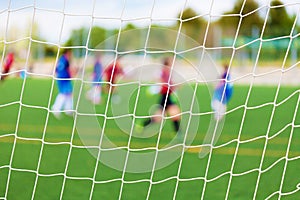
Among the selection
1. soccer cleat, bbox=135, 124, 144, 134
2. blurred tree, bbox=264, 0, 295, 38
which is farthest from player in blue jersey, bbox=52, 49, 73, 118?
blurred tree, bbox=264, 0, 295, 38

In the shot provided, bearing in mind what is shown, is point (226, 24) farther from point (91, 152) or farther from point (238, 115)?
point (91, 152)

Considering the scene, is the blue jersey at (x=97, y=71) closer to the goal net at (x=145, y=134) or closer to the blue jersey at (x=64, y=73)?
the goal net at (x=145, y=134)

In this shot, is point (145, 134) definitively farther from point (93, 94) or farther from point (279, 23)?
point (279, 23)

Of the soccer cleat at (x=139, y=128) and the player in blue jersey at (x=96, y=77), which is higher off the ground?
the soccer cleat at (x=139, y=128)

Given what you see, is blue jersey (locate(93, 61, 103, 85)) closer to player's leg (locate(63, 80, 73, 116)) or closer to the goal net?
the goal net

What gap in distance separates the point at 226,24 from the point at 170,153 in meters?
20.3

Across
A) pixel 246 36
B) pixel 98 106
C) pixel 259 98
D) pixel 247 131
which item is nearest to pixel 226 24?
pixel 246 36

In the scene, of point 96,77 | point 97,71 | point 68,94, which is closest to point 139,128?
point 68,94

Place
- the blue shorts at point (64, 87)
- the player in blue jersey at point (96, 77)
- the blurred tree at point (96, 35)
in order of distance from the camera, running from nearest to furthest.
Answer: the blue shorts at point (64, 87) < the player in blue jersey at point (96, 77) < the blurred tree at point (96, 35)

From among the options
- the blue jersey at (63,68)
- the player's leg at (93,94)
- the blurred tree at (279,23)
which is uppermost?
the blue jersey at (63,68)

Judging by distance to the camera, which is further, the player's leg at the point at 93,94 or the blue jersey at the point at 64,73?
the player's leg at the point at 93,94

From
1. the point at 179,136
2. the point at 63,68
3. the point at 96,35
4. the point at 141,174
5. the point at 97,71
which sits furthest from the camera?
the point at 96,35

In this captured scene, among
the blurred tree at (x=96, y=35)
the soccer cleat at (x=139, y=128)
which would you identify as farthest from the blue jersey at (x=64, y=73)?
the blurred tree at (x=96, y=35)

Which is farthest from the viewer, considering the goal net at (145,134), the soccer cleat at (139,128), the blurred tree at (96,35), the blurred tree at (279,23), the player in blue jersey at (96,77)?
the blurred tree at (96,35)
